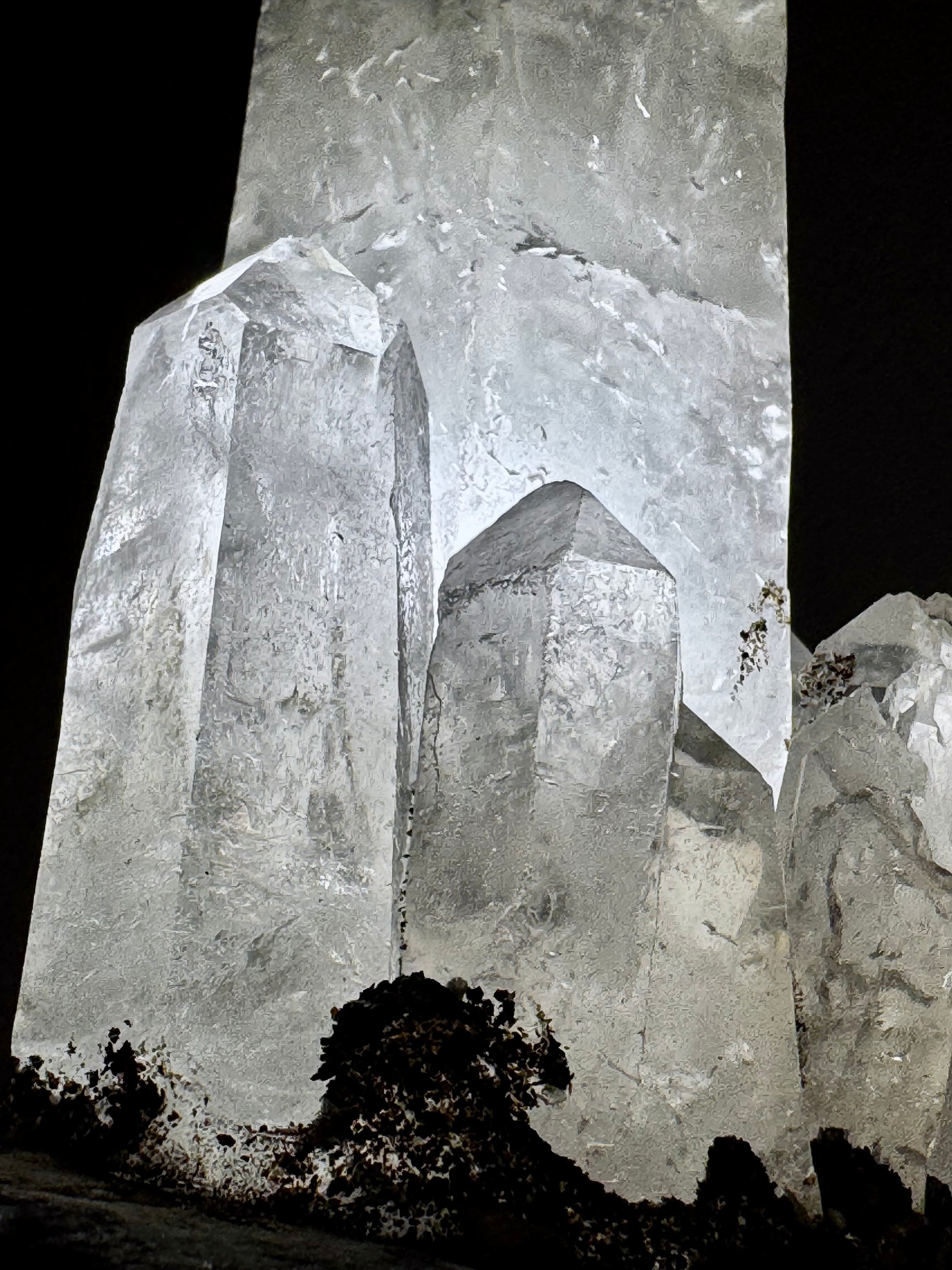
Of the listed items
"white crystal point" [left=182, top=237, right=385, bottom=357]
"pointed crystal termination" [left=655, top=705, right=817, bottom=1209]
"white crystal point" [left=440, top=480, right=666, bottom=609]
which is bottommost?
"pointed crystal termination" [left=655, top=705, right=817, bottom=1209]

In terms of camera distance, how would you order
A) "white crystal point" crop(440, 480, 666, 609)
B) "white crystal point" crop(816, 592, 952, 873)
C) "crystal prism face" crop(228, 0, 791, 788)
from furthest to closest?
"white crystal point" crop(816, 592, 952, 873) → "crystal prism face" crop(228, 0, 791, 788) → "white crystal point" crop(440, 480, 666, 609)

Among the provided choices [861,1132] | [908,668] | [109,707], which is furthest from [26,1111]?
[908,668]

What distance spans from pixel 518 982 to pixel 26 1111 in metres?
0.53

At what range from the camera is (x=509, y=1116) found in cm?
139

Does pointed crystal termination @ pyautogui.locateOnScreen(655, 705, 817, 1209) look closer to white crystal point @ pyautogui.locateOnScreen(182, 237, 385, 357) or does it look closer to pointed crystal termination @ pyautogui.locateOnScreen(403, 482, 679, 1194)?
pointed crystal termination @ pyautogui.locateOnScreen(403, 482, 679, 1194)

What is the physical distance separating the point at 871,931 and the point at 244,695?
810mm

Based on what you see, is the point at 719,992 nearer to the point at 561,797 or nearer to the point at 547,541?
the point at 561,797

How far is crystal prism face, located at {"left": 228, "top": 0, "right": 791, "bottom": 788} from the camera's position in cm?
184

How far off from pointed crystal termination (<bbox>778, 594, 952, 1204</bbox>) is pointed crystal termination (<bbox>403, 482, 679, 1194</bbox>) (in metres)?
0.34

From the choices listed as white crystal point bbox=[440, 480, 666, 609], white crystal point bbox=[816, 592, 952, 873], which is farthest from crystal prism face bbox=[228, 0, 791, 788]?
white crystal point bbox=[816, 592, 952, 873]

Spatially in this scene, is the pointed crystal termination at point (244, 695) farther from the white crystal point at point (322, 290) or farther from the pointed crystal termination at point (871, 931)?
the pointed crystal termination at point (871, 931)

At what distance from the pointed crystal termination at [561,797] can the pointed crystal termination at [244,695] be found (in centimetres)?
7

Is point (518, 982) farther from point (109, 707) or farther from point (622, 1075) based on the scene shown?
point (109, 707)

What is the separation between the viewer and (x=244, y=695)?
60.9 inches
